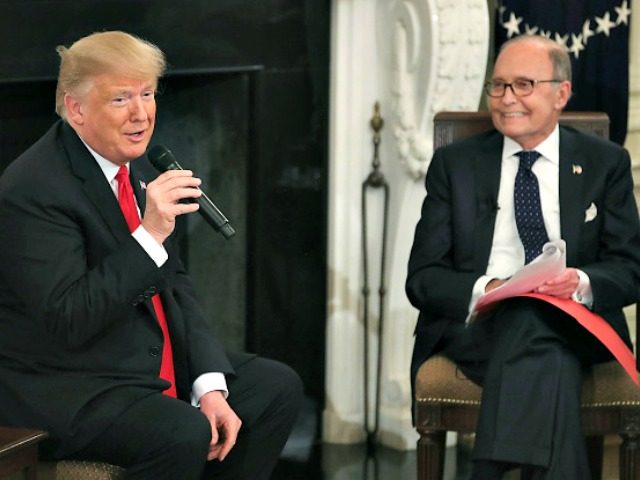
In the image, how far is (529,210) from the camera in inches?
153

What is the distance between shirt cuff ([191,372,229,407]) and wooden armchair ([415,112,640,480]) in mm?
587

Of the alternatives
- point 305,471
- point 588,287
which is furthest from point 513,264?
point 305,471

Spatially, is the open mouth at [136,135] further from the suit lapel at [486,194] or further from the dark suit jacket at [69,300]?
the suit lapel at [486,194]

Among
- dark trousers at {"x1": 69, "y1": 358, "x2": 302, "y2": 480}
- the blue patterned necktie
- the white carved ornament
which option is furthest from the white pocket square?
dark trousers at {"x1": 69, "y1": 358, "x2": 302, "y2": 480}

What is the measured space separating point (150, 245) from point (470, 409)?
3.39ft

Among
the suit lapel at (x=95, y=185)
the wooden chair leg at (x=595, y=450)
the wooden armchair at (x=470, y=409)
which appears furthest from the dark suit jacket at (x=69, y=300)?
the wooden chair leg at (x=595, y=450)

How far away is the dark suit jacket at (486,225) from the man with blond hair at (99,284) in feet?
2.41

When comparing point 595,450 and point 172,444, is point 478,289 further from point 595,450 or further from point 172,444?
point 172,444

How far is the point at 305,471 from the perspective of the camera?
182 inches

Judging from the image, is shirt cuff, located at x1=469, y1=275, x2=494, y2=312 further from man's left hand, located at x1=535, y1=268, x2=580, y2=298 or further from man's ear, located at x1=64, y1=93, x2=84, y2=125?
man's ear, located at x1=64, y1=93, x2=84, y2=125

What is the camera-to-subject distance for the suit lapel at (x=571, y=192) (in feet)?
12.6

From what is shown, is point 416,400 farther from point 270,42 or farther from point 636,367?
point 270,42

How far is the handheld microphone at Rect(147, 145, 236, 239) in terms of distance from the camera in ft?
10.1

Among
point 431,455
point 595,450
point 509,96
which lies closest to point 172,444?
point 431,455
